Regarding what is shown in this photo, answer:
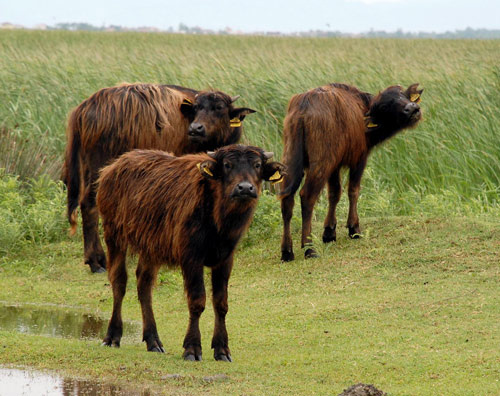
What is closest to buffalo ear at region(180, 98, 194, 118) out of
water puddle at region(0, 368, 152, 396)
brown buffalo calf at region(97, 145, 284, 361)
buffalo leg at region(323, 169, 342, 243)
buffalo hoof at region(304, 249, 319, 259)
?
buffalo leg at region(323, 169, 342, 243)

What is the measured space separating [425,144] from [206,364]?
8.23 meters

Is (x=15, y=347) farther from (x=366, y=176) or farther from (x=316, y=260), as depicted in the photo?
(x=366, y=176)

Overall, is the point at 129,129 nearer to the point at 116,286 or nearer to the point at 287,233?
the point at 287,233

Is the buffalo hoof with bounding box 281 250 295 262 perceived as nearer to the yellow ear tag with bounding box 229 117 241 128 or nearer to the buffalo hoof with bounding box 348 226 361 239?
the buffalo hoof with bounding box 348 226 361 239

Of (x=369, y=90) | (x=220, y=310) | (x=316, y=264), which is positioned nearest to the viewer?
(x=220, y=310)

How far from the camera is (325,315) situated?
7.87m

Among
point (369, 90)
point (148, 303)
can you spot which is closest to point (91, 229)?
point (148, 303)

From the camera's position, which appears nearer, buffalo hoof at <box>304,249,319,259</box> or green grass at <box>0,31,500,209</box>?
buffalo hoof at <box>304,249,319,259</box>

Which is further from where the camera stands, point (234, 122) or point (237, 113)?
point (237, 113)

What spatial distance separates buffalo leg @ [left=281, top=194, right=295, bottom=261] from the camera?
1011cm

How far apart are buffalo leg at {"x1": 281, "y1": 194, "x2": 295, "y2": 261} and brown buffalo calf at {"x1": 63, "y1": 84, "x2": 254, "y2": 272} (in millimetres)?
1249

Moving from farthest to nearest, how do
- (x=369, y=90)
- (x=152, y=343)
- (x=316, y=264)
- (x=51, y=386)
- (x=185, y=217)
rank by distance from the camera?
(x=369, y=90), (x=316, y=264), (x=152, y=343), (x=185, y=217), (x=51, y=386)

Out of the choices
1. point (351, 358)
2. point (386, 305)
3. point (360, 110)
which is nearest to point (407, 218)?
point (360, 110)

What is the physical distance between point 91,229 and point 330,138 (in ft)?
10.3
